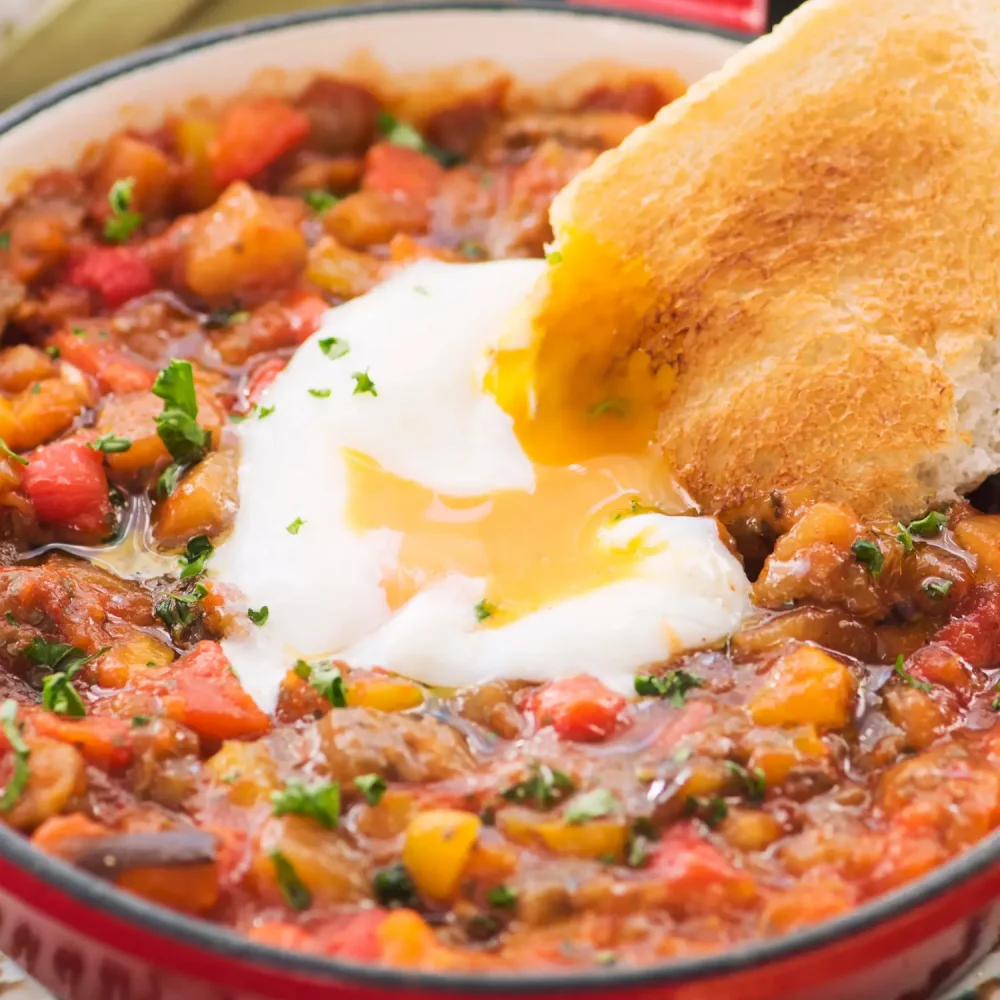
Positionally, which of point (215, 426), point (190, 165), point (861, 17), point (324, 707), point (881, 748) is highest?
point (861, 17)

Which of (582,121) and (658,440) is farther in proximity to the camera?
(582,121)

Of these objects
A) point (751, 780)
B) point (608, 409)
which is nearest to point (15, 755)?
point (751, 780)

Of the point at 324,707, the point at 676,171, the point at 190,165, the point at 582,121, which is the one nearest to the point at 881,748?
the point at 324,707

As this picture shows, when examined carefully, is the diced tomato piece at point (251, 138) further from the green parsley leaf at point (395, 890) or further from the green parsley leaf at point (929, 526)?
the green parsley leaf at point (395, 890)

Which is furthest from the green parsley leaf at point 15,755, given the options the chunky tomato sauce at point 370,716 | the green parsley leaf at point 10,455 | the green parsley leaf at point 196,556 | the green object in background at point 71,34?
the green object in background at point 71,34

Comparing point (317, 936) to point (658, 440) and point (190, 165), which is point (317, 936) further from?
point (190, 165)

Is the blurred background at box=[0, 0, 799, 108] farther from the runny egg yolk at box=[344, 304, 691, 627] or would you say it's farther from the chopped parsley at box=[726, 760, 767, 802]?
the chopped parsley at box=[726, 760, 767, 802]
